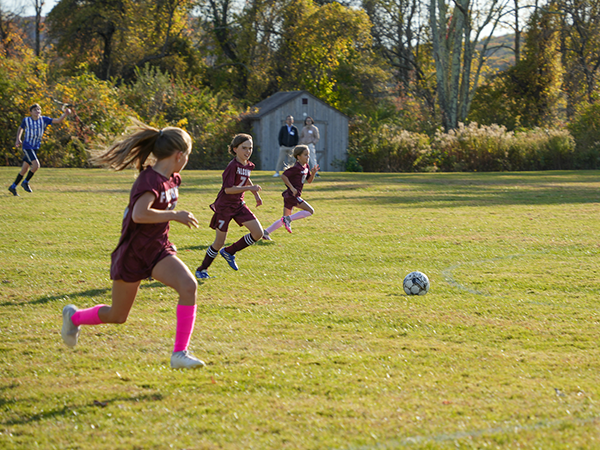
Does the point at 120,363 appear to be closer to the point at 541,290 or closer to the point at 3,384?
the point at 3,384

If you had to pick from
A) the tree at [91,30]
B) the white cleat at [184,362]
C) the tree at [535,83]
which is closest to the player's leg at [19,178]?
the white cleat at [184,362]

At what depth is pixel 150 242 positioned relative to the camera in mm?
4184

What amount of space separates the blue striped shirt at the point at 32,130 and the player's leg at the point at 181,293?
12499mm

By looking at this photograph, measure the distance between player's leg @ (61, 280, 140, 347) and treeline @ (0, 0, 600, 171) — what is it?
23.9 meters

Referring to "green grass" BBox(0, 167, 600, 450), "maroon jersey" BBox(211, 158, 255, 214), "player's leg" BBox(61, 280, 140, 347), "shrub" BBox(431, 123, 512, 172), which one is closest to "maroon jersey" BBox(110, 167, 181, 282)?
"player's leg" BBox(61, 280, 140, 347)

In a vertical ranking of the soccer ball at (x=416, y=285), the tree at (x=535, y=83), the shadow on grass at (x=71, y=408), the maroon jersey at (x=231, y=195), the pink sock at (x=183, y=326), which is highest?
the tree at (x=535, y=83)

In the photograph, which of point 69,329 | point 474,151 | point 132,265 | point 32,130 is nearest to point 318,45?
point 474,151

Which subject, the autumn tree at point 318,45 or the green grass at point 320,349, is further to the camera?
the autumn tree at point 318,45

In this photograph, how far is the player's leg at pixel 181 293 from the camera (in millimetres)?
4133

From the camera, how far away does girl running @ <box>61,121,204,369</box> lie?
411cm

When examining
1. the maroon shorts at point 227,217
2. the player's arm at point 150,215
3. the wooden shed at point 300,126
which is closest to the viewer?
the player's arm at point 150,215

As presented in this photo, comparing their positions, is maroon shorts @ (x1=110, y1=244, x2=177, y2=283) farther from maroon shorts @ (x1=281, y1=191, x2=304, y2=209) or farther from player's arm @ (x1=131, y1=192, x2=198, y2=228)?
maroon shorts @ (x1=281, y1=191, x2=304, y2=209)

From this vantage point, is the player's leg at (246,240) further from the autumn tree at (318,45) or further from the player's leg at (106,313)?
the autumn tree at (318,45)

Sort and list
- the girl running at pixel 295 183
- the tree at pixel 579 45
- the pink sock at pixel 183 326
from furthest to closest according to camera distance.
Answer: the tree at pixel 579 45
the girl running at pixel 295 183
the pink sock at pixel 183 326
